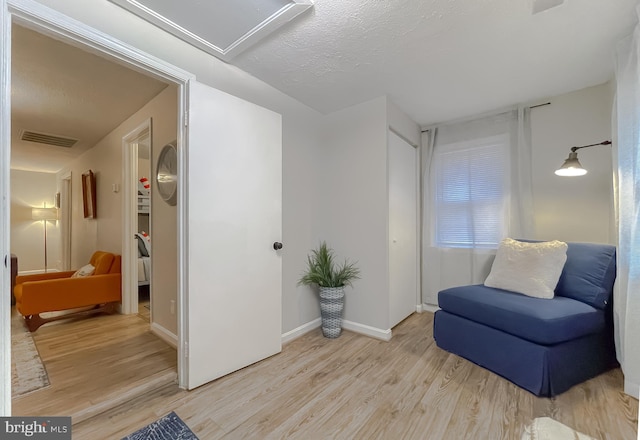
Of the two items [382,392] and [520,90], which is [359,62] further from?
[382,392]

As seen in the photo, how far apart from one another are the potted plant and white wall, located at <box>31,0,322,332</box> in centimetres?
12

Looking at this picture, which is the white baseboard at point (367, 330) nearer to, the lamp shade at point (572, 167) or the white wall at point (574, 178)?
the white wall at point (574, 178)

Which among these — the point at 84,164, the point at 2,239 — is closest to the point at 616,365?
the point at 2,239

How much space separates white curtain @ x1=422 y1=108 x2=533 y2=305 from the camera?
2506mm

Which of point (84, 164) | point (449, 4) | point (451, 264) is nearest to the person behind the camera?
point (449, 4)

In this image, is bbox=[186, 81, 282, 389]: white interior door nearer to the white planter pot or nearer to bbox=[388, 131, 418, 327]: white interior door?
the white planter pot

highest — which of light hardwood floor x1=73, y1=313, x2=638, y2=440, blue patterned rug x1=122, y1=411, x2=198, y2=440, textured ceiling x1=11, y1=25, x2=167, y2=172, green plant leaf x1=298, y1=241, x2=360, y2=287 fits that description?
textured ceiling x1=11, y1=25, x2=167, y2=172

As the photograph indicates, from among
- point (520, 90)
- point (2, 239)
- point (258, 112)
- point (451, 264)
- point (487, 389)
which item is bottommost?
point (487, 389)

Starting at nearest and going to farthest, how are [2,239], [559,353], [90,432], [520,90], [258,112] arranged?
[2,239], [90,432], [559,353], [258,112], [520,90]

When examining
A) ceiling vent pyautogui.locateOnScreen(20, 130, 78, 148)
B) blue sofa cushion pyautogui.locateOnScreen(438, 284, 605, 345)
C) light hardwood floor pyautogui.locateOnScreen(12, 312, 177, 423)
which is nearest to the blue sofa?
blue sofa cushion pyautogui.locateOnScreen(438, 284, 605, 345)

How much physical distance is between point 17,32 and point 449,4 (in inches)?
105

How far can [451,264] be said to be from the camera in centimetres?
291

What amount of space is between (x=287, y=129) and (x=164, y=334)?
2177mm

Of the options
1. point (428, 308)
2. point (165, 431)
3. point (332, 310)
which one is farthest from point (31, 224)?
point (428, 308)
